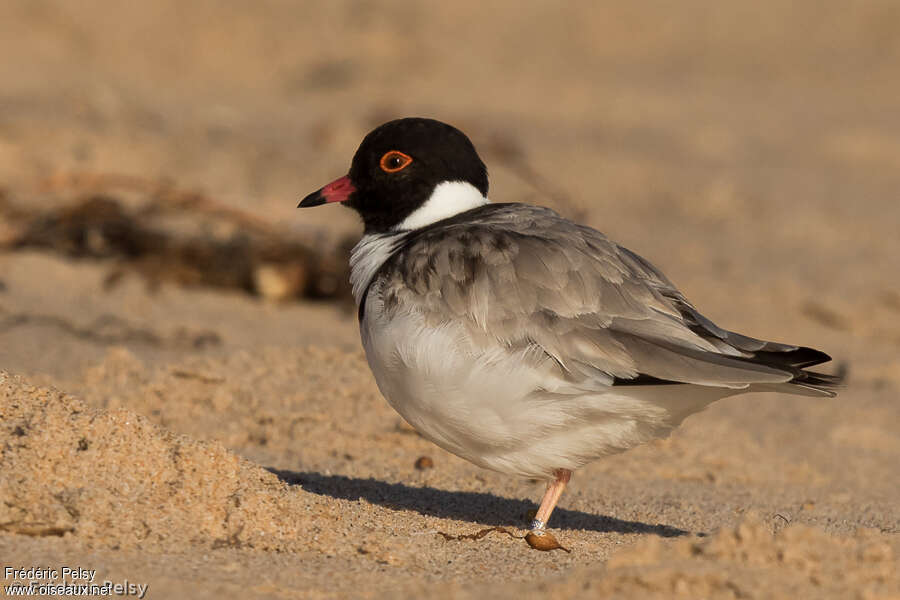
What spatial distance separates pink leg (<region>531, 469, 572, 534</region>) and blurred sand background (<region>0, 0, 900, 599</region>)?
144 millimetres

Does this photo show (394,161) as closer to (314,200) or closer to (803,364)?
(314,200)

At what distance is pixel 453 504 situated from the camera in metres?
5.10

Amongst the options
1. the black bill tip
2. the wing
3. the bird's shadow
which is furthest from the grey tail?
the black bill tip

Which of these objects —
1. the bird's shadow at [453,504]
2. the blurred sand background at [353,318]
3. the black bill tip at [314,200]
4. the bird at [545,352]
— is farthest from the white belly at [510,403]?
the black bill tip at [314,200]

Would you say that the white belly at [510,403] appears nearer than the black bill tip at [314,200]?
Yes

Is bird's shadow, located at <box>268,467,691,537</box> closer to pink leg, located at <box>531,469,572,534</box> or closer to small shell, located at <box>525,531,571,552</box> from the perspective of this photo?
pink leg, located at <box>531,469,572,534</box>

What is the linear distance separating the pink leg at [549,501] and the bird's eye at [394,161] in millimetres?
1476

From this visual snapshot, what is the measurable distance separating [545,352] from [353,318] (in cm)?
445

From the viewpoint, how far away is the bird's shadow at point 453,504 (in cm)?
490

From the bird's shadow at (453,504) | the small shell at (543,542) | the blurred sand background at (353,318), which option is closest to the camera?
the blurred sand background at (353,318)

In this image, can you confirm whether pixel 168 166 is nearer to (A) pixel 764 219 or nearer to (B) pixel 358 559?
(A) pixel 764 219

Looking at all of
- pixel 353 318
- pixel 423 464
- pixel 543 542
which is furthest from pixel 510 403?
pixel 353 318

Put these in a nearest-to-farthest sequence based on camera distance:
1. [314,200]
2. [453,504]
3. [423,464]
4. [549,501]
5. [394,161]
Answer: [549,501] < [453,504] < [394,161] < [314,200] < [423,464]

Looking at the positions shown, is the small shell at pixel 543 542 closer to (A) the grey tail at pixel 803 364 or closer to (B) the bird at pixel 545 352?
(B) the bird at pixel 545 352
